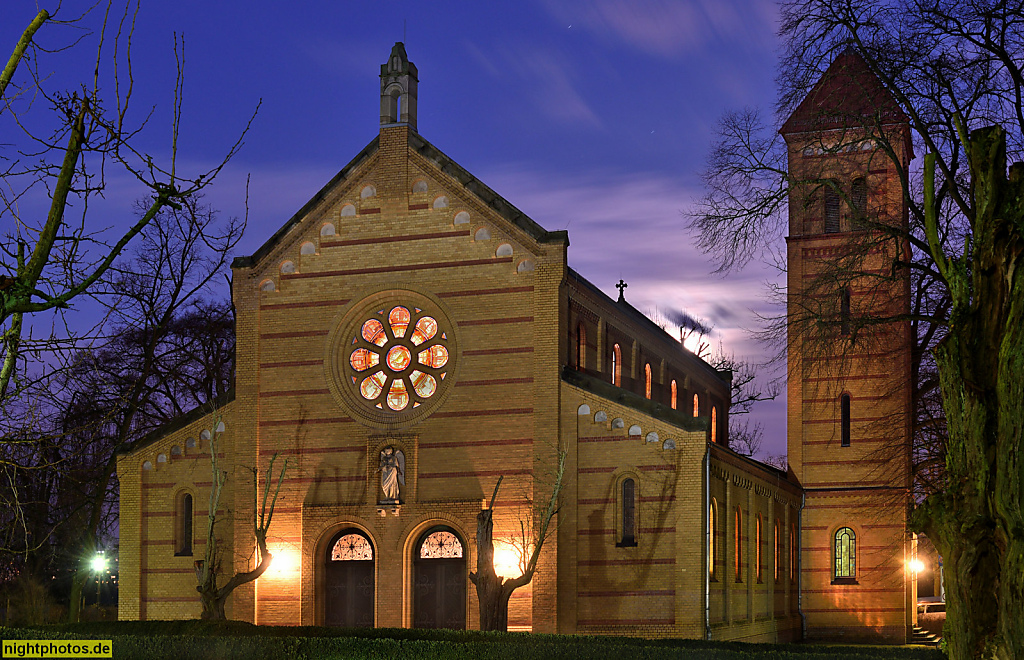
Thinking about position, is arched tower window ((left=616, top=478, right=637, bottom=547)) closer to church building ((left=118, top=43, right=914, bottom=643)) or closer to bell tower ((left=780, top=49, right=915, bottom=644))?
church building ((left=118, top=43, right=914, bottom=643))

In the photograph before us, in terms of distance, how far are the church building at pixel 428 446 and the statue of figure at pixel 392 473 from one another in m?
0.06

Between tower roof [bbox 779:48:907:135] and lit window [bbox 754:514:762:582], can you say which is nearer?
tower roof [bbox 779:48:907:135]

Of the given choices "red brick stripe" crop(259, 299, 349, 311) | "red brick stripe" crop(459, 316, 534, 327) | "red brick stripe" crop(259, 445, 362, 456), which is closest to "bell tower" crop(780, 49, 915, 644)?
"red brick stripe" crop(459, 316, 534, 327)

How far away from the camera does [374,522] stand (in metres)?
31.8

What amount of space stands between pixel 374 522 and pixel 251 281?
7879 mm

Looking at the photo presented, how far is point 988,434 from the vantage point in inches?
556

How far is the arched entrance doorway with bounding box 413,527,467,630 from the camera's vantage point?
3109 cm

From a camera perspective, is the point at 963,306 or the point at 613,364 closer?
the point at 963,306

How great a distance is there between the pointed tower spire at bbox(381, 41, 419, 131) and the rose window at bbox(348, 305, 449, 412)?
5498mm

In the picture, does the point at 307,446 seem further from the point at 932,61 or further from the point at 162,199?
the point at 162,199

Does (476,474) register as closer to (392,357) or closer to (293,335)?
(392,357)

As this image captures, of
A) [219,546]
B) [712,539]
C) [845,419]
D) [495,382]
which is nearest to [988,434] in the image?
[712,539]

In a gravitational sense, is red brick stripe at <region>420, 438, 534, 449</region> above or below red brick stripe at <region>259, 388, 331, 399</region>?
below

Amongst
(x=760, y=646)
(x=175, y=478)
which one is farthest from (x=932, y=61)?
(x=175, y=478)
